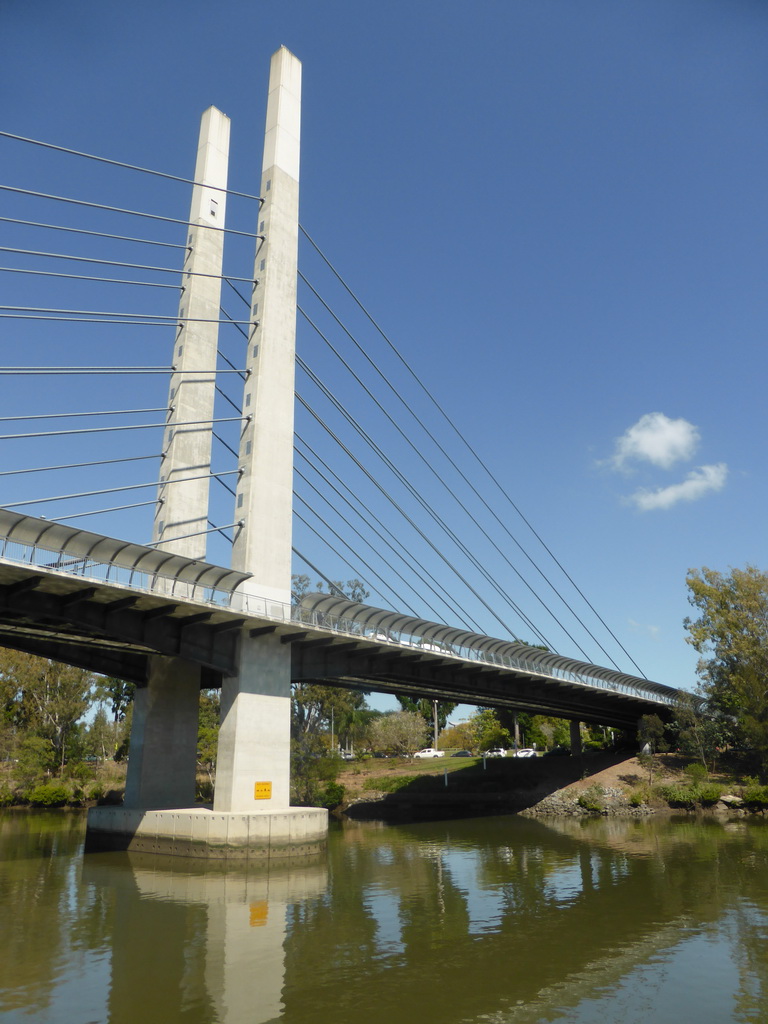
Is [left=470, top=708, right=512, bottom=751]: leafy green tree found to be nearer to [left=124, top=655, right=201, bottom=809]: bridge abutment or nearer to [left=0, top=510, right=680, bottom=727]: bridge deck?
[left=0, top=510, right=680, bottom=727]: bridge deck

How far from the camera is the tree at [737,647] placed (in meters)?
64.4

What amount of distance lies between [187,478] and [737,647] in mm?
50494

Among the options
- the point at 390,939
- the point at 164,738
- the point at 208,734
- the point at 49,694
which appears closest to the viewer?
the point at 390,939

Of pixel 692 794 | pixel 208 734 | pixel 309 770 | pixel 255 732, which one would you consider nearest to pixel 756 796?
pixel 692 794

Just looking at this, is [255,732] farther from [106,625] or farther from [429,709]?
[429,709]

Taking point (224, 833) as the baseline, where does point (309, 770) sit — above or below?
above

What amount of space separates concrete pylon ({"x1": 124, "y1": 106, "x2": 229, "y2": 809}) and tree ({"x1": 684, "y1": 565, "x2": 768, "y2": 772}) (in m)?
46.3

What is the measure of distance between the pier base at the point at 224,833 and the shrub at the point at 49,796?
115 ft

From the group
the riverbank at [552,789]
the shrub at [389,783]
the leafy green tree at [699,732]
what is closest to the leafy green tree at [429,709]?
the riverbank at [552,789]

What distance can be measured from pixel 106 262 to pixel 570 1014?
34.0 m

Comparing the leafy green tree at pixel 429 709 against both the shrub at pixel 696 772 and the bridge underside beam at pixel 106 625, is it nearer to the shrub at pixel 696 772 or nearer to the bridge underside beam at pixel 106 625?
the shrub at pixel 696 772

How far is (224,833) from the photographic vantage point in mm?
33344

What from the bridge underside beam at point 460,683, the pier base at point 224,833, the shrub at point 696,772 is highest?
the bridge underside beam at point 460,683

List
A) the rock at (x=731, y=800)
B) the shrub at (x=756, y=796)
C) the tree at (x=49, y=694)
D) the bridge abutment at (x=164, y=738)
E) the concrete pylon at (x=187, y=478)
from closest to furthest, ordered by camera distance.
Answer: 1. the bridge abutment at (x=164, y=738)
2. the concrete pylon at (x=187, y=478)
3. the shrub at (x=756, y=796)
4. the rock at (x=731, y=800)
5. the tree at (x=49, y=694)
